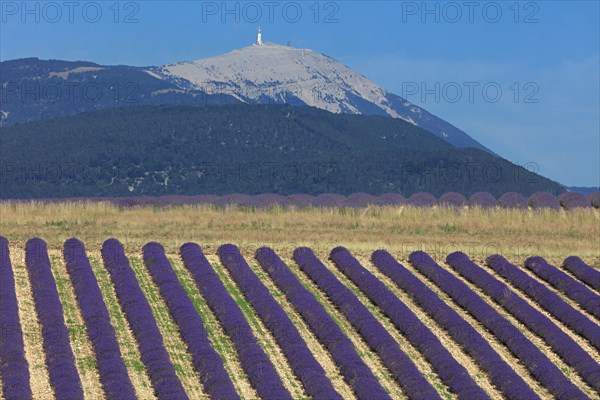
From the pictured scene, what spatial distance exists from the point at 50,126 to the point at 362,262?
6229cm

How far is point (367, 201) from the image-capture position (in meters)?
44.7

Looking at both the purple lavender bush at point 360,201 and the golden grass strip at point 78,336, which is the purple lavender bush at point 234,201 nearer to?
the purple lavender bush at point 360,201

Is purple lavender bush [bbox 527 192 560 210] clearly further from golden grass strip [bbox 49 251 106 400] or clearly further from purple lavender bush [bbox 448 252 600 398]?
golden grass strip [bbox 49 251 106 400]

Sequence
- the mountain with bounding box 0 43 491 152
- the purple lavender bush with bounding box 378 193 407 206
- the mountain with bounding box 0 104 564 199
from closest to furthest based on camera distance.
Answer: the purple lavender bush with bounding box 378 193 407 206, the mountain with bounding box 0 104 564 199, the mountain with bounding box 0 43 491 152

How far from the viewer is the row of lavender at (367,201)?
144ft

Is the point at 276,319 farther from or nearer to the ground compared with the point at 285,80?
nearer to the ground

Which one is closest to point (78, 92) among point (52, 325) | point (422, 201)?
point (422, 201)

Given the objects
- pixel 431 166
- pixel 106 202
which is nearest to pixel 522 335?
pixel 106 202

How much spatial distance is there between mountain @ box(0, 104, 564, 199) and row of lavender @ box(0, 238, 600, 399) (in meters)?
45.9

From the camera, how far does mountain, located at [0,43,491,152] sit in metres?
133

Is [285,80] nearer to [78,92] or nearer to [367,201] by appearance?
[78,92]

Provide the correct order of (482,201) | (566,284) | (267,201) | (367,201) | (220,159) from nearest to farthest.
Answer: (566,284)
(267,201)
(367,201)
(482,201)
(220,159)

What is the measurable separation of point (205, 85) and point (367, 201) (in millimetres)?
101159

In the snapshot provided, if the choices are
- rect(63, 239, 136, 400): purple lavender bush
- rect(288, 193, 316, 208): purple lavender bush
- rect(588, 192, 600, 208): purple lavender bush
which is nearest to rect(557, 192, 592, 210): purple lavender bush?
rect(588, 192, 600, 208): purple lavender bush
